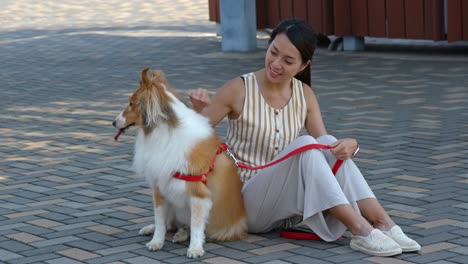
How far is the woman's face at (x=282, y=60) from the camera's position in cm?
541

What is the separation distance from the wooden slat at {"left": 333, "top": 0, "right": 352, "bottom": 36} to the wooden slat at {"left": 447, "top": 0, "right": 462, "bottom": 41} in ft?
5.98

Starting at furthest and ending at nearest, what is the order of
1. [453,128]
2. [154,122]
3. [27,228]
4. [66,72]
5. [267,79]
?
[66,72]
[453,128]
[27,228]
[267,79]
[154,122]

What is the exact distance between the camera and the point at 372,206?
5426 mm

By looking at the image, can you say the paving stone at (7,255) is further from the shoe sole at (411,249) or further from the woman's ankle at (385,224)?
the shoe sole at (411,249)

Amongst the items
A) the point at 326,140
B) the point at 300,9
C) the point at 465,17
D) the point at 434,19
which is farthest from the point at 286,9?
the point at 326,140

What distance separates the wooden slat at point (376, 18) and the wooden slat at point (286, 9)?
163 centimetres

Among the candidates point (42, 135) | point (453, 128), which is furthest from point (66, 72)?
point (453, 128)

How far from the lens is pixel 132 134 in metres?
9.18

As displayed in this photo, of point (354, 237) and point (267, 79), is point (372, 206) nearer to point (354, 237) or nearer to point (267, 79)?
point (354, 237)

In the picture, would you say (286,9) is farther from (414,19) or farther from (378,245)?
(378,245)

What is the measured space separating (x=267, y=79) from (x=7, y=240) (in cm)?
171

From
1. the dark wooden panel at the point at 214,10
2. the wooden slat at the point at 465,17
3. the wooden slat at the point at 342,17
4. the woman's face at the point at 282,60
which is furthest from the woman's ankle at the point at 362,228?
the dark wooden panel at the point at 214,10

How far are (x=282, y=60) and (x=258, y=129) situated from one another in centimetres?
41

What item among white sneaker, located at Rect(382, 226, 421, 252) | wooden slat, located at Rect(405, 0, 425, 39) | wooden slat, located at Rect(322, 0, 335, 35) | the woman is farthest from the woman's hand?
wooden slat, located at Rect(322, 0, 335, 35)
